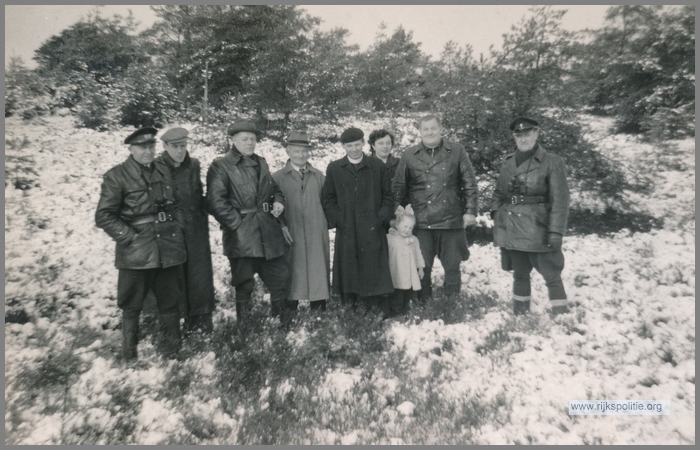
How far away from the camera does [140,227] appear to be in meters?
3.47

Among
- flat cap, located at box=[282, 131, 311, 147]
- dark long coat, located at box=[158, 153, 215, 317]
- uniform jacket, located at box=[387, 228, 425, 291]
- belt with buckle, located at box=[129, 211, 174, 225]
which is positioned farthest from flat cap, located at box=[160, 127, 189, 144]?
uniform jacket, located at box=[387, 228, 425, 291]

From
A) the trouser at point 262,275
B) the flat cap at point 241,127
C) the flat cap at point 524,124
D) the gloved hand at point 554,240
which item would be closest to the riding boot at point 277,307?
the trouser at point 262,275

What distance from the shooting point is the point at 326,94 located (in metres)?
7.56

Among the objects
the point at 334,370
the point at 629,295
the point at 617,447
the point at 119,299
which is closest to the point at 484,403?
the point at 617,447

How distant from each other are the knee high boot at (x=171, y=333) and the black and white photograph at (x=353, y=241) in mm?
30

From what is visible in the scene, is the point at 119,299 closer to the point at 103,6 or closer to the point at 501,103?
the point at 103,6

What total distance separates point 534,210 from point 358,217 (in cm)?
181

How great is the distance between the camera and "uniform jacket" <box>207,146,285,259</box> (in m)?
4.04

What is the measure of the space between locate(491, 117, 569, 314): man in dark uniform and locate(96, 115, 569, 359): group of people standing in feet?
0.04

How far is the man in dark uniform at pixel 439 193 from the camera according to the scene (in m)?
4.65

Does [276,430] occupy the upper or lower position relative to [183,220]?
lower

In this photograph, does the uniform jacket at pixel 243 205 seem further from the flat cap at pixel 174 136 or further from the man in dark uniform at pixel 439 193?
the man in dark uniform at pixel 439 193

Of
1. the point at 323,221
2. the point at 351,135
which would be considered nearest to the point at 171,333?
the point at 323,221

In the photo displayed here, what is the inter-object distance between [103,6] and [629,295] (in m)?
6.47
